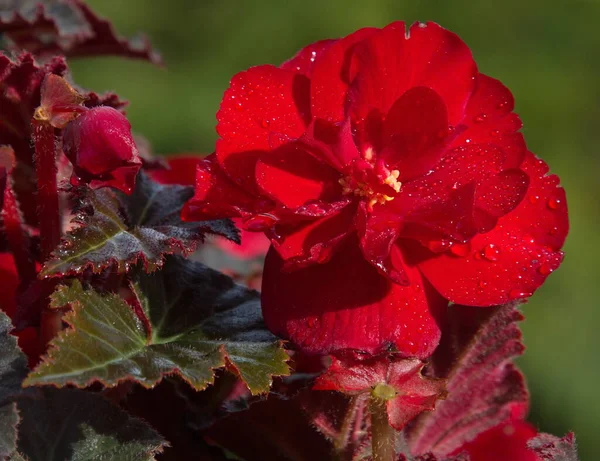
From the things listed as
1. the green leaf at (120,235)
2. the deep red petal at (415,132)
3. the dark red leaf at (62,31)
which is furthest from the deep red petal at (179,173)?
the deep red petal at (415,132)

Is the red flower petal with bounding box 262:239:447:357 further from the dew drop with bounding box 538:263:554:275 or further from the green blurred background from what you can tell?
the green blurred background

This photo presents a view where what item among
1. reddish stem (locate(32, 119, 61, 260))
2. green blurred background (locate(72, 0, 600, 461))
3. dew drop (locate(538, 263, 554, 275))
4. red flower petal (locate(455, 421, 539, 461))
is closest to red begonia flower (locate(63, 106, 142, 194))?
reddish stem (locate(32, 119, 61, 260))

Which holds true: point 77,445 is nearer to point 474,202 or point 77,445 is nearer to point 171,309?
point 171,309

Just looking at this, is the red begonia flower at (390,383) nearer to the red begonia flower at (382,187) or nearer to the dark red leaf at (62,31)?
the red begonia flower at (382,187)

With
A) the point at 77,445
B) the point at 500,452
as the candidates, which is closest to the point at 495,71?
the point at 500,452

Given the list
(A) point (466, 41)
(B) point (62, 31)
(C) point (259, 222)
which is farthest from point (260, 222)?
(A) point (466, 41)

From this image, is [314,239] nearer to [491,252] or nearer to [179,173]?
[491,252]
